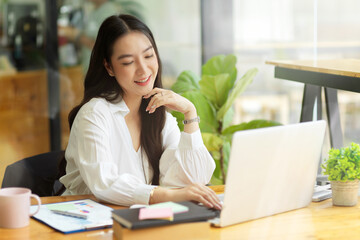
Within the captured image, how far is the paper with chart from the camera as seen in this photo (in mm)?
1461

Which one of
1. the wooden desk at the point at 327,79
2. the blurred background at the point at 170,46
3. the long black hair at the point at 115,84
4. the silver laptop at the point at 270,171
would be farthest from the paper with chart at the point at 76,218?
the blurred background at the point at 170,46

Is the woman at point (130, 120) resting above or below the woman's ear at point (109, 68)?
below

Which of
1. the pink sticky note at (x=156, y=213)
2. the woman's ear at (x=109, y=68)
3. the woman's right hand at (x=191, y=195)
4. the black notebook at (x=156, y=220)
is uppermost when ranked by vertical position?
the woman's ear at (x=109, y=68)

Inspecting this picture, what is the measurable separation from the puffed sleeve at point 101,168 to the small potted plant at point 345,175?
0.55 m

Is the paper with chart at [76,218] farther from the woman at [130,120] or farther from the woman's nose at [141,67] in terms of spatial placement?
the woman's nose at [141,67]

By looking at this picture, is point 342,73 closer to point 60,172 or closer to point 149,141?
point 149,141

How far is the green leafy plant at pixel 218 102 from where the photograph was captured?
3.08 meters

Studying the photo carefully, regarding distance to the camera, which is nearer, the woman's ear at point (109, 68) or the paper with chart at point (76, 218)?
the paper with chart at point (76, 218)

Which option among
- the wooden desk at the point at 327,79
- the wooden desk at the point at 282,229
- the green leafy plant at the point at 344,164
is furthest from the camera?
the wooden desk at the point at 327,79

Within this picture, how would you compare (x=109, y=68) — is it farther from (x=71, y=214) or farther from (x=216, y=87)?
(x=216, y=87)

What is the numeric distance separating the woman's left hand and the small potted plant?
540 millimetres

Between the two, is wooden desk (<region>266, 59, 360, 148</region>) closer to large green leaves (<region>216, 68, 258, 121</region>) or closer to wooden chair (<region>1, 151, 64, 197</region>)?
large green leaves (<region>216, 68, 258, 121</region>)

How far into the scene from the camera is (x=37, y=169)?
2.11 meters

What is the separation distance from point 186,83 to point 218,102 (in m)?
0.24
